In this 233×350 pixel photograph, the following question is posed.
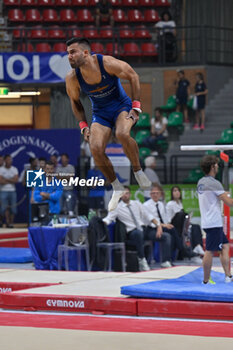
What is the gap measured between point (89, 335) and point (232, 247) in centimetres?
604

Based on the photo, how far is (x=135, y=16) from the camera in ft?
63.2

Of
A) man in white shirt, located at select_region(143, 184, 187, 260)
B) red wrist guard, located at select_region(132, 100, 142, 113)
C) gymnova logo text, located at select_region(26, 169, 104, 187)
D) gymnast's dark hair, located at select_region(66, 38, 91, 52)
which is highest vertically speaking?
gymnast's dark hair, located at select_region(66, 38, 91, 52)

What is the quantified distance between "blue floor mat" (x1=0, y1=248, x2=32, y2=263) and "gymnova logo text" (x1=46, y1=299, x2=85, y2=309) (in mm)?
4245

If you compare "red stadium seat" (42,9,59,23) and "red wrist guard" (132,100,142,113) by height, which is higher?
"red stadium seat" (42,9,59,23)

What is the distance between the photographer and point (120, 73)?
459 cm

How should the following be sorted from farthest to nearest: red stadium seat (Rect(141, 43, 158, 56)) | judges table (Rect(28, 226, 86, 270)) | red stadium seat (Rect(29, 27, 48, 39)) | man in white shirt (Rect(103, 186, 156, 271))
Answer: red stadium seat (Rect(29, 27, 48, 39))
red stadium seat (Rect(141, 43, 158, 56))
judges table (Rect(28, 226, 86, 270))
man in white shirt (Rect(103, 186, 156, 271))

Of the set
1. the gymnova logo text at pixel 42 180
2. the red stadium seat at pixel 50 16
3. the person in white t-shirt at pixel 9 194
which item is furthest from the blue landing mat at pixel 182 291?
the red stadium seat at pixel 50 16

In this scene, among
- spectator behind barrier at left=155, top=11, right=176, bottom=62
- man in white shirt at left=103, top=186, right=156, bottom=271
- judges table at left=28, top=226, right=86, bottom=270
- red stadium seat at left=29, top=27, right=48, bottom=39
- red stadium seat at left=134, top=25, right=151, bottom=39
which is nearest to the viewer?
man in white shirt at left=103, top=186, right=156, bottom=271

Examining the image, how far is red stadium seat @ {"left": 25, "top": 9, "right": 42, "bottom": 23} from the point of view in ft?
62.5

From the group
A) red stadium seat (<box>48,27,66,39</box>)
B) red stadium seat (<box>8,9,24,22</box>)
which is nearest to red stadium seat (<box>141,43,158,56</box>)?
red stadium seat (<box>48,27,66,39</box>)

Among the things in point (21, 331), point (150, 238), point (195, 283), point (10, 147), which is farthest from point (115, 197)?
point (10, 147)

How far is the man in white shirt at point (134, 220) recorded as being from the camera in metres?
10.6

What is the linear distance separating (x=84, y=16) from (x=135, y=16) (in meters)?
1.24

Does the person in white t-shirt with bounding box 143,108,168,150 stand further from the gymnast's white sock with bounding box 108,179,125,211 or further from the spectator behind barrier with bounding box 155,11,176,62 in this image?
the spectator behind barrier with bounding box 155,11,176,62
